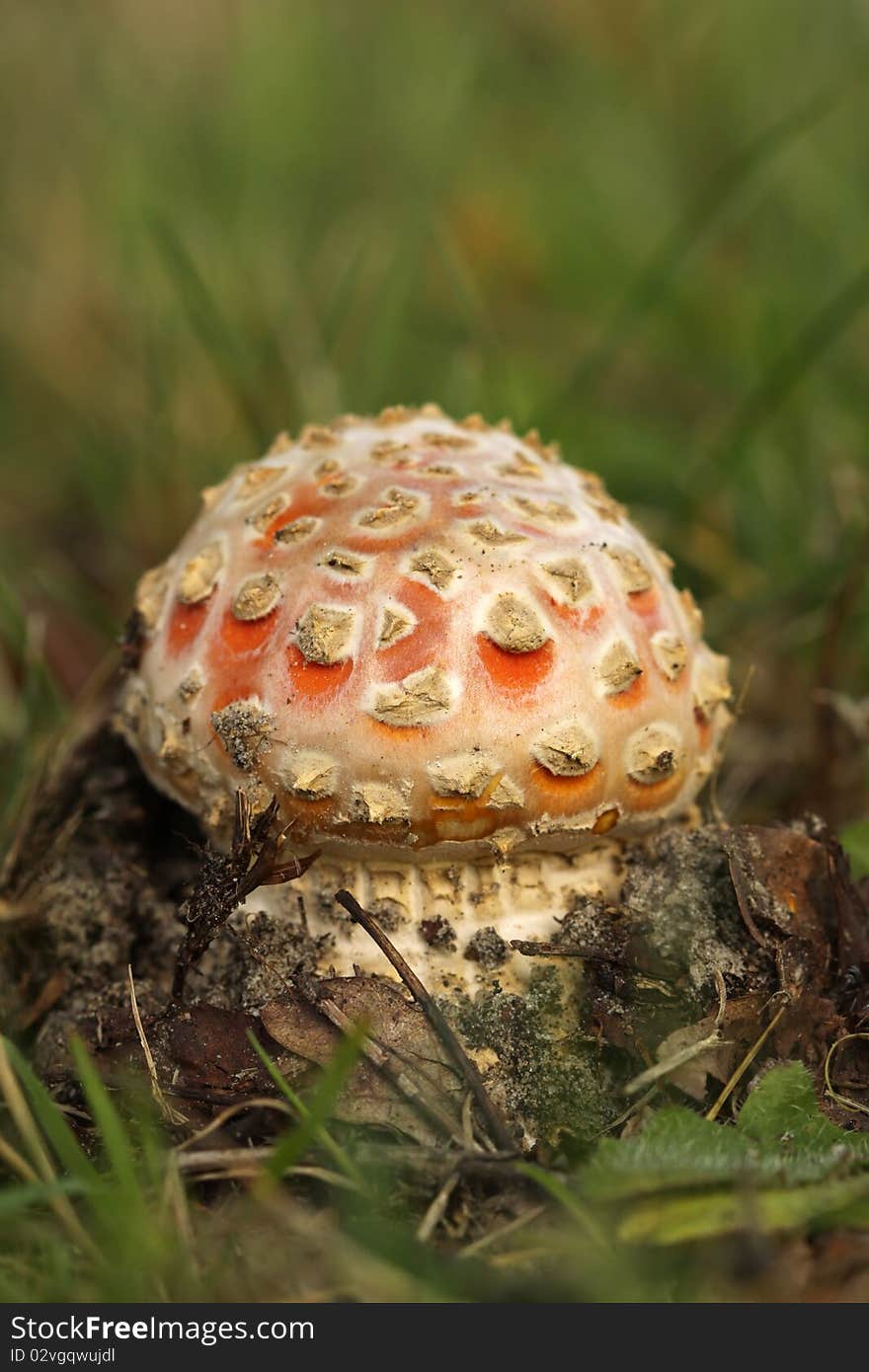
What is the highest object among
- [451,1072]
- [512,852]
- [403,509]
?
[403,509]

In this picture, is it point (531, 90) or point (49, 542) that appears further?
point (531, 90)

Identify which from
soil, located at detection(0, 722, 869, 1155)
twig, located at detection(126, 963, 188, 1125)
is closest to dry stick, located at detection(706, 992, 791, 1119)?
soil, located at detection(0, 722, 869, 1155)

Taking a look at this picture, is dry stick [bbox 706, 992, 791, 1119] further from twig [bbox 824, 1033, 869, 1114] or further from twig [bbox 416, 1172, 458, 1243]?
twig [bbox 416, 1172, 458, 1243]

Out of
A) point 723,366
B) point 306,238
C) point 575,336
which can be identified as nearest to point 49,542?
point 306,238

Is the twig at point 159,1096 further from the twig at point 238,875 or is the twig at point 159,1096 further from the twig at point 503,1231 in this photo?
the twig at point 503,1231

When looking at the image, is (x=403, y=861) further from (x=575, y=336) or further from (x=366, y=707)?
(x=575, y=336)

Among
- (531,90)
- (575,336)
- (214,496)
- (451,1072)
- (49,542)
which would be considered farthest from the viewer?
(531,90)

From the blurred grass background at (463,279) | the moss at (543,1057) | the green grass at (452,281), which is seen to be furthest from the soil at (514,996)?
the blurred grass background at (463,279)

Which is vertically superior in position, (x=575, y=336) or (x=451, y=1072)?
(x=575, y=336)

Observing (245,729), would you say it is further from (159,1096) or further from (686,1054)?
(686,1054)
